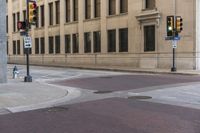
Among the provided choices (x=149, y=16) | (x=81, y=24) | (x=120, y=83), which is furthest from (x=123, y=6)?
(x=120, y=83)

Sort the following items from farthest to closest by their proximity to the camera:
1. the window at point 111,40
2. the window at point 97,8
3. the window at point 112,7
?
the window at point 97,8, the window at point 112,7, the window at point 111,40

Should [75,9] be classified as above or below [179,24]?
above

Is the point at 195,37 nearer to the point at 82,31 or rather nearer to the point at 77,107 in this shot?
the point at 82,31

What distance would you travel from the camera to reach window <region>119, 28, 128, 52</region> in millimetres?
39969

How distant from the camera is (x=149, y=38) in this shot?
3697cm

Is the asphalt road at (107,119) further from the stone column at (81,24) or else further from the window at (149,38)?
the stone column at (81,24)

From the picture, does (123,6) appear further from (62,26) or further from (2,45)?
(2,45)

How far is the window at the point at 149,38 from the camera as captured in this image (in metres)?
36.5

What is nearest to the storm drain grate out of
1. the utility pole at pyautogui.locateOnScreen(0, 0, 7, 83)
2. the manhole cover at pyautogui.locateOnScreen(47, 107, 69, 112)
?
the manhole cover at pyautogui.locateOnScreen(47, 107, 69, 112)

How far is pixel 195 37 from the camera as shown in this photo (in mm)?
32625

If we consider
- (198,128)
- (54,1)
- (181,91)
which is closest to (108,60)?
(54,1)

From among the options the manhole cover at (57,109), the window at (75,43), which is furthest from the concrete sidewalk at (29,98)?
the window at (75,43)

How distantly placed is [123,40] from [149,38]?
13.5ft

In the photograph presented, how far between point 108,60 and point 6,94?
26635mm
